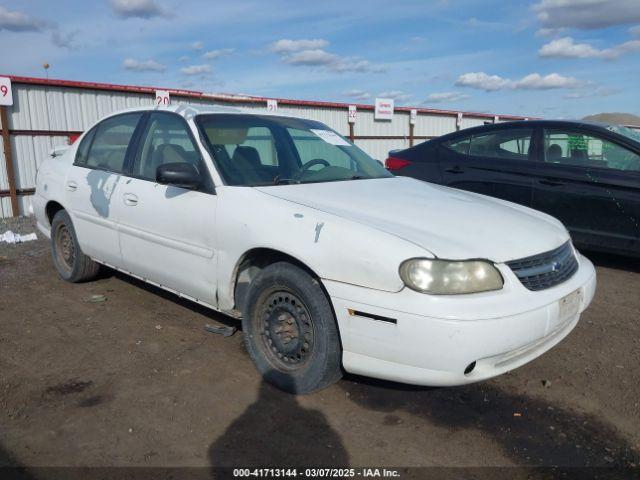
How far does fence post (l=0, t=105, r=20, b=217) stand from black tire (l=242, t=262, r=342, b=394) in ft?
28.4

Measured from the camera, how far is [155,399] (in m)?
3.12

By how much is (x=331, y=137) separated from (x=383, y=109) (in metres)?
13.9

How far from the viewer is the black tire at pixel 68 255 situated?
5.09 meters

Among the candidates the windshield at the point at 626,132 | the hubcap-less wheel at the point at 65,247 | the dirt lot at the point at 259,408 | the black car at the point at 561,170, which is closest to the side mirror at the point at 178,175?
the dirt lot at the point at 259,408

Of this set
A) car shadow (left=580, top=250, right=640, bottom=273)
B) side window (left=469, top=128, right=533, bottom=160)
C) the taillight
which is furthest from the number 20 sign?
car shadow (left=580, top=250, right=640, bottom=273)

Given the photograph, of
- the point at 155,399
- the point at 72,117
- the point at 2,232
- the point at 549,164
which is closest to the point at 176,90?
the point at 72,117

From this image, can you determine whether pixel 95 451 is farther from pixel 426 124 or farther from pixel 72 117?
pixel 426 124

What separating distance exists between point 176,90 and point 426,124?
10.8 m

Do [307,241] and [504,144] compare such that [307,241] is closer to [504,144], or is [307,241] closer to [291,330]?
[291,330]

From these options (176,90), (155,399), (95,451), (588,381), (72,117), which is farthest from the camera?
(176,90)

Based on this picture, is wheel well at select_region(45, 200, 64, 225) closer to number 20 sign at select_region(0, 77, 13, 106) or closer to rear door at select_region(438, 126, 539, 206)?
rear door at select_region(438, 126, 539, 206)

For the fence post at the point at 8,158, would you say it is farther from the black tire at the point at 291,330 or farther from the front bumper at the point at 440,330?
the front bumper at the point at 440,330

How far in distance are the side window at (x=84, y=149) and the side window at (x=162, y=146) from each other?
991 millimetres

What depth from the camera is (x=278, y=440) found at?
2725mm
